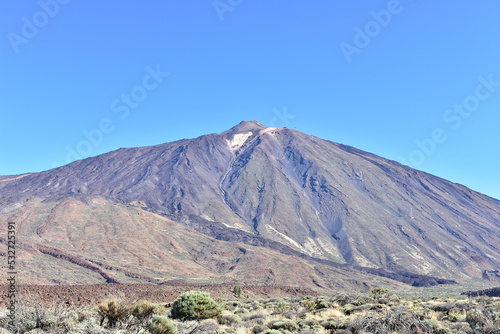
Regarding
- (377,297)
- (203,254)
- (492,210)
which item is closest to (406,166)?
(492,210)

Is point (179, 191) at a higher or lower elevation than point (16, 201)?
higher

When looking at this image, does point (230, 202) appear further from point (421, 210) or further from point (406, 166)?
point (406, 166)

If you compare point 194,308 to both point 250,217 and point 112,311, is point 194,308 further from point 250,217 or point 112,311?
point 250,217

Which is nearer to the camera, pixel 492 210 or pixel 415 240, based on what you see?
pixel 415 240

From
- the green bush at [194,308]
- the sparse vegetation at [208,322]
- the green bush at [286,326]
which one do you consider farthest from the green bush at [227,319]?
the green bush at [286,326]

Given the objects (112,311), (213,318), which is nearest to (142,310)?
(112,311)

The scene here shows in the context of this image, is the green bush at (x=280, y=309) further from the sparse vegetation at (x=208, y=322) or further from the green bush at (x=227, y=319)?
the green bush at (x=227, y=319)
